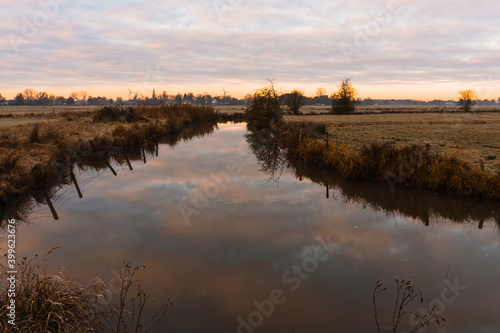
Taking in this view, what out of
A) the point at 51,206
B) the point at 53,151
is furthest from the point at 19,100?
the point at 51,206

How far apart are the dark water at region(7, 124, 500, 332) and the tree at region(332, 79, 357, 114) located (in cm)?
6911

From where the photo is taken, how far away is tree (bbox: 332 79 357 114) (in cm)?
8000

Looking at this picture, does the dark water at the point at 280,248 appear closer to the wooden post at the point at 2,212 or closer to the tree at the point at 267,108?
the wooden post at the point at 2,212

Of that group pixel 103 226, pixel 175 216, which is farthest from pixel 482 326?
pixel 103 226

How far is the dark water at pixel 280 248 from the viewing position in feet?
20.9

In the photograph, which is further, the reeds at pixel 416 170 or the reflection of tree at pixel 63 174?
the reeds at pixel 416 170

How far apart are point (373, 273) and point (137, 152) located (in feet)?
77.2

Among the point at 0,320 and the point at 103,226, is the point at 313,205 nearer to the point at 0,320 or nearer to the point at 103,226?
the point at 103,226

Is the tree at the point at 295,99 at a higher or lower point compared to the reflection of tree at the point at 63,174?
higher

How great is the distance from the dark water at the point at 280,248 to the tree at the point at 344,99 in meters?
69.1

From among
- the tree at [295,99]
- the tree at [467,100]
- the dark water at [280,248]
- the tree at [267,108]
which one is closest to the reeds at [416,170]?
the dark water at [280,248]

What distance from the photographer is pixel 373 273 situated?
7.80 m

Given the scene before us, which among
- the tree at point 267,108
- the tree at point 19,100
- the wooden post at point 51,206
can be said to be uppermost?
the tree at point 19,100

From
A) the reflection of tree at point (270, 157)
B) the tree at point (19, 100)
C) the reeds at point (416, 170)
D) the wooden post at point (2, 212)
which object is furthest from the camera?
Answer: the tree at point (19, 100)
